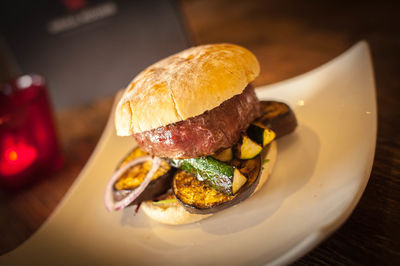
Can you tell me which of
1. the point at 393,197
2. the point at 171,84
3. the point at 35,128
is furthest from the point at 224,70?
the point at 35,128

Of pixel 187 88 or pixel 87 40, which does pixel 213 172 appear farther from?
pixel 87 40

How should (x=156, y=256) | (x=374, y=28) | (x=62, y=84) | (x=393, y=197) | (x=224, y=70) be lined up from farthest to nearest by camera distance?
(x=62, y=84) < (x=374, y=28) < (x=156, y=256) < (x=224, y=70) < (x=393, y=197)

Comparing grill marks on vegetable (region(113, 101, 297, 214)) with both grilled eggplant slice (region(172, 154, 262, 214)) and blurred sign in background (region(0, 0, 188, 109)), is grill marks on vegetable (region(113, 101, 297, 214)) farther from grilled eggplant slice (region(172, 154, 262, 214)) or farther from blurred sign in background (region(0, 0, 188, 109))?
blurred sign in background (region(0, 0, 188, 109))

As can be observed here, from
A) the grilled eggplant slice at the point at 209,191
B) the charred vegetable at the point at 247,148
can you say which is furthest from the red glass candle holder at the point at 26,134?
the charred vegetable at the point at 247,148

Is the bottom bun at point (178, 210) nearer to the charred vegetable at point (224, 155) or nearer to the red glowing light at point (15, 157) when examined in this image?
the charred vegetable at point (224, 155)

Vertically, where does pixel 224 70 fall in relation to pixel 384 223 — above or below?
above

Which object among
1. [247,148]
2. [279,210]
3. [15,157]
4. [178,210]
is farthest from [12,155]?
[279,210]

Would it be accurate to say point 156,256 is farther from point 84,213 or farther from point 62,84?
point 62,84

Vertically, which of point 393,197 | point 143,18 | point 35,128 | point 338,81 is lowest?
point 393,197
